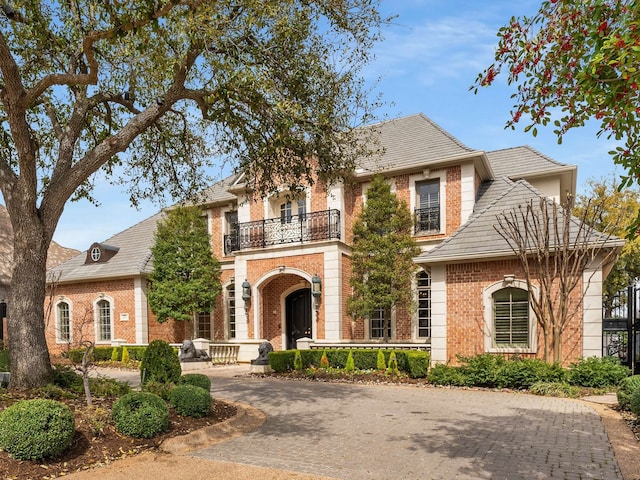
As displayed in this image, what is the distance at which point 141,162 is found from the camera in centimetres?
1113

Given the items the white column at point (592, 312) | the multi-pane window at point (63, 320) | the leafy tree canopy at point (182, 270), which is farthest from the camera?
the multi-pane window at point (63, 320)

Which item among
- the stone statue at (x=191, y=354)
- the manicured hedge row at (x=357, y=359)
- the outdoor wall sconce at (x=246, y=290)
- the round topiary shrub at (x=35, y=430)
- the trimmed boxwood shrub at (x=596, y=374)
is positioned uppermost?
the outdoor wall sconce at (x=246, y=290)

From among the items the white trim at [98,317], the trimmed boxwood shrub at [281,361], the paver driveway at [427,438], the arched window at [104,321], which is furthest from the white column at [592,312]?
the arched window at [104,321]

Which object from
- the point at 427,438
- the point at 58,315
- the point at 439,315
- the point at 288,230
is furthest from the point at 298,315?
the point at 58,315

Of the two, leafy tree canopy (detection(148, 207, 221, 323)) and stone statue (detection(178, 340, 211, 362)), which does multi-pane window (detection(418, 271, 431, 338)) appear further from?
leafy tree canopy (detection(148, 207, 221, 323))

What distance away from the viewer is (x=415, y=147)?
16500 mm

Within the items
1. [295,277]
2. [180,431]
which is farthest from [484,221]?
[180,431]

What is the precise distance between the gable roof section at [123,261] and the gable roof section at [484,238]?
42.4 ft

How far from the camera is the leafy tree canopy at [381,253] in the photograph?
14.4 meters

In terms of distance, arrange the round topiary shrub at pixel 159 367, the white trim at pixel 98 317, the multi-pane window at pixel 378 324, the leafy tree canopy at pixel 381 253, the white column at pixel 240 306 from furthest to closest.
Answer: the white trim at pixel 98 317, the white column at pixel 240 306, the multi-pane window at pixel 378 324, the leafy tree canopy at pixel 381 253, the round topiary shrub at pixel 159 367

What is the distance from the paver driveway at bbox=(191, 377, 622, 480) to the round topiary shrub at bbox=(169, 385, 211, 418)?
2.92 ft

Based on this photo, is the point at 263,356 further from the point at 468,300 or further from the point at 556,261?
the point at 556,261

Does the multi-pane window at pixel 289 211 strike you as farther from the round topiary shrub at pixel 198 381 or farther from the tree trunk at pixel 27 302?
the tree trunk at pixel 27 302

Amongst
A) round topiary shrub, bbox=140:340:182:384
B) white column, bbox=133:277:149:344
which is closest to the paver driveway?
round topiary shrub, bbox=140:340:182:384
